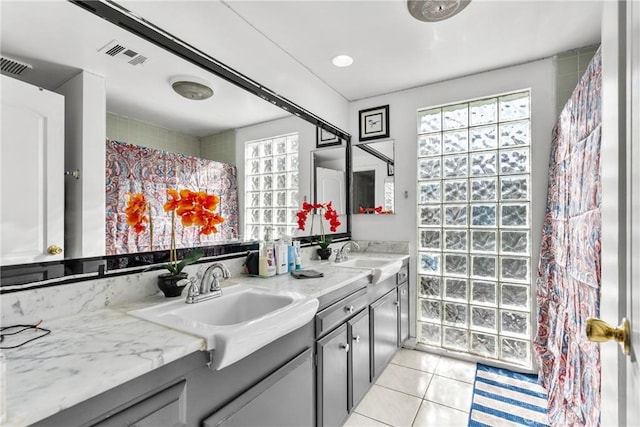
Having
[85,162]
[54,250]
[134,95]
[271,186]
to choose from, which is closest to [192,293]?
[54,250]

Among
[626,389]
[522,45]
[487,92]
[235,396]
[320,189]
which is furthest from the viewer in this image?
[320,189]

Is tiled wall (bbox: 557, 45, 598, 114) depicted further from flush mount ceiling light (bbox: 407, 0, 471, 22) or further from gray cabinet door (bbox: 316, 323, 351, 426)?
gray cabinet door (bbox: 316, 323, 351, 426)

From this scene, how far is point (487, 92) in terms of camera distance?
243 cm

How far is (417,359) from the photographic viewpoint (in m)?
2.52

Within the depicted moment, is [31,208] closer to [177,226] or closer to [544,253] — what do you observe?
[177,226]

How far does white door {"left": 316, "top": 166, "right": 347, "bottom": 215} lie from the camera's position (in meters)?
2.61

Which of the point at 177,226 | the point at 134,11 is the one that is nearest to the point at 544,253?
the point at 177,226

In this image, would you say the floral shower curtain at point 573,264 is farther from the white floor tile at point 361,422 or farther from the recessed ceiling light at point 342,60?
the recessed ceiling light at point 342,60

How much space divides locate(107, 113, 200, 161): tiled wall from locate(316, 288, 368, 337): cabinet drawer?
1.05m

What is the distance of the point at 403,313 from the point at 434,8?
223 cm

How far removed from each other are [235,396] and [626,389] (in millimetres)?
1000

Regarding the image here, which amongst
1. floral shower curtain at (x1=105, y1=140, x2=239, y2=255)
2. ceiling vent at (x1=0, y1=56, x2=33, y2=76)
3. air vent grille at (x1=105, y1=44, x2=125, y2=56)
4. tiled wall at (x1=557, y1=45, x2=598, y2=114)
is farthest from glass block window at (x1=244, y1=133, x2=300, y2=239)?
tiled wall at (x1=557, y1=45, x2=598, y2=114)

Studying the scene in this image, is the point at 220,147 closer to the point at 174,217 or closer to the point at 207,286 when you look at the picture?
the point at 174,217

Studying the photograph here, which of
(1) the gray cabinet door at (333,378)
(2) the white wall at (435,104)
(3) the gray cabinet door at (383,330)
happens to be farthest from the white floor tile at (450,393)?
(1) the gray cabinet door at (333,378)
